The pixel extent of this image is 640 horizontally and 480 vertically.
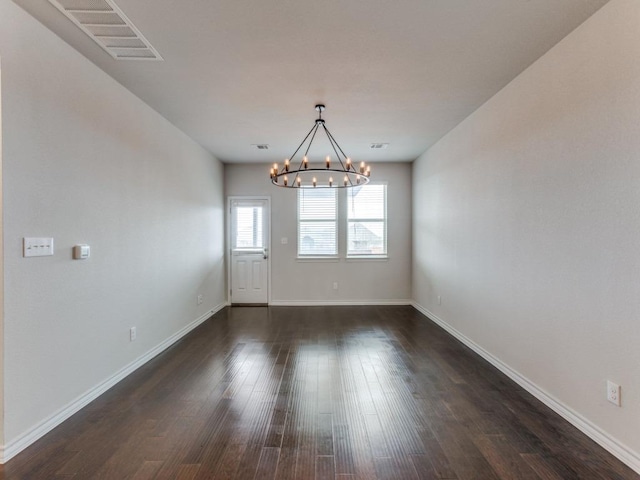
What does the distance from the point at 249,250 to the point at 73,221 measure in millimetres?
3822

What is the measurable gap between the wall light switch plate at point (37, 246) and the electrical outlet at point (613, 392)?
3.61 metres

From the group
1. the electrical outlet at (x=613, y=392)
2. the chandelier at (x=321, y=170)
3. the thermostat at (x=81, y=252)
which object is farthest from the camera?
the chandelier at (x=321, y=170)

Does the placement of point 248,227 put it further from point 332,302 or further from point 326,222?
point 332,302

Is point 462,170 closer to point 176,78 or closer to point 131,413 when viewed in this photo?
point 176,78

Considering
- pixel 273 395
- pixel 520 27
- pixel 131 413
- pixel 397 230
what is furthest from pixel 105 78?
pixel 397 230

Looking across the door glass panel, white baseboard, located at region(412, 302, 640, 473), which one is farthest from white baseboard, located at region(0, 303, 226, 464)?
white baseboard, located at region(412, 302, 640, 473)

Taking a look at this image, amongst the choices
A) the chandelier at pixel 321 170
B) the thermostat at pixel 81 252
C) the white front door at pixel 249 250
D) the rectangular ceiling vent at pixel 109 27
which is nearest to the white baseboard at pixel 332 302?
the white front door at pixel 249 250

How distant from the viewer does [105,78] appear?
2779 millimetres

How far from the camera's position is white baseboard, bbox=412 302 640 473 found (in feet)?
6.05

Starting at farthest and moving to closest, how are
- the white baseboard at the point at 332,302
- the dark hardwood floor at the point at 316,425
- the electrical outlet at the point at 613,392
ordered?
the white baseboard at the point at 332,302 → the electrical outlet at the point at 613,392 → the dark hardwood floor at the point at 316,425

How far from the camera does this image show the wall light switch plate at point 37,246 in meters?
2.04

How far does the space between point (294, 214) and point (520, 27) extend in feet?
14.7

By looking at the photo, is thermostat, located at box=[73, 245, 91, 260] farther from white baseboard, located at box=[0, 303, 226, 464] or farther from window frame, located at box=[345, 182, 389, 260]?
window frame, located at box=[345, 182, 389, 260]

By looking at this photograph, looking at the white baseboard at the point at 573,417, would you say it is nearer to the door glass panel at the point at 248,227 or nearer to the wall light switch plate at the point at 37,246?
the wall light switch plate at the point at 37,246
